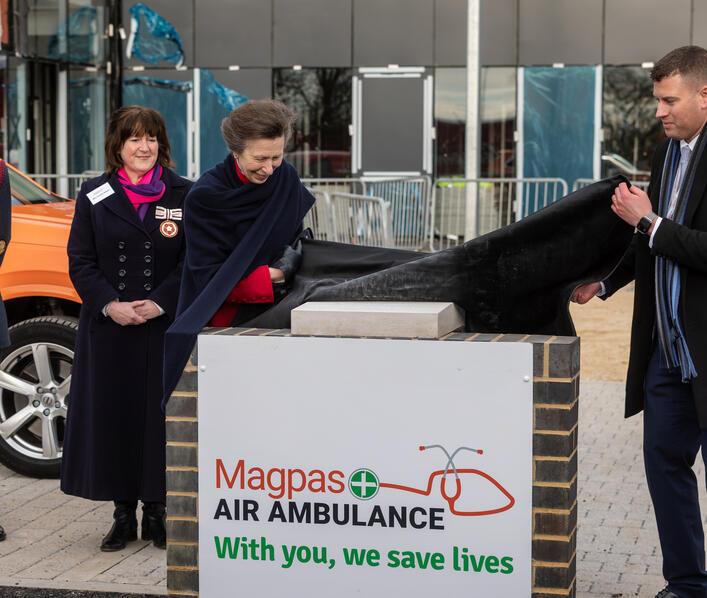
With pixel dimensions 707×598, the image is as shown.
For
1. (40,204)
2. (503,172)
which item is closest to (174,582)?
(40,204)

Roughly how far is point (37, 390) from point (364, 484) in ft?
10.9

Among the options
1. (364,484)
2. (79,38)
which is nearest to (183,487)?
(364,484)

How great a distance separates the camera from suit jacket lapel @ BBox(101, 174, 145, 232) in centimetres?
588

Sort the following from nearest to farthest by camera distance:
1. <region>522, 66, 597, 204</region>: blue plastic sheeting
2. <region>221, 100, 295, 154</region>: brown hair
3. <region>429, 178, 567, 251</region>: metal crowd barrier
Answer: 1. <region>221, 100, 295, 154</region>: brown hair
2. <region>429, 178, 567, 251</region>: metal crowd barrier
3. <region>522, 66, 597, 204</region>: blue plastic sheeting

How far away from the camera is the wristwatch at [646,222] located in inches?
175

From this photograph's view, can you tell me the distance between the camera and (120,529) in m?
5.97

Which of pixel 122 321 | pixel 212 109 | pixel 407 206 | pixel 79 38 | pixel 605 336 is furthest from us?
pixel 212 109

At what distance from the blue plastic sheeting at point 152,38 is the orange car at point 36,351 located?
16996mm

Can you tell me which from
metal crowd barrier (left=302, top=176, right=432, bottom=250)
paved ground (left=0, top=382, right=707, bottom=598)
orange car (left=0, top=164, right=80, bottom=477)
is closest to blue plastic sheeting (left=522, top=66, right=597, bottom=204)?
metal crowd barrier (left=302, top=176, right=432, bottom=250)

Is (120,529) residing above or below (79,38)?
below

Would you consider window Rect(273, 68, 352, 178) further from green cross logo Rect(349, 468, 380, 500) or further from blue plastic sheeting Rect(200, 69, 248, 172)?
green cross logo Rect(349, 468, 380, 500)

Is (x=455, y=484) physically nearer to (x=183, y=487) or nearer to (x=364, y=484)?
(x=364, y=484)

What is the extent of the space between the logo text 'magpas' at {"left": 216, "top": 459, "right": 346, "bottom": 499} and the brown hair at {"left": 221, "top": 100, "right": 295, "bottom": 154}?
3.86 ft

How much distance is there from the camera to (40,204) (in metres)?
7.98
